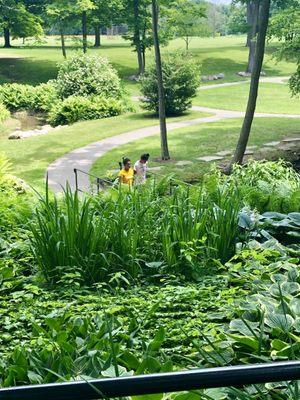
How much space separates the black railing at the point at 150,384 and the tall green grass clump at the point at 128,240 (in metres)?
2.86

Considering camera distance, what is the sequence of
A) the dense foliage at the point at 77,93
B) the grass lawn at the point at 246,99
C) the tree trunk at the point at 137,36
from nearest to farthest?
the dense foliage at the point at 77,93
the grass lawn at the point at 246,99
the tree trunk at the point at 137,36

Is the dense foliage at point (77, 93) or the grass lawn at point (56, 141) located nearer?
the grass lawn at point (56, 141)

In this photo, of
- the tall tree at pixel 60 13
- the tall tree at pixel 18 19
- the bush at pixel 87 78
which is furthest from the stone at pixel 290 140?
the tall tree at pixel 18 19

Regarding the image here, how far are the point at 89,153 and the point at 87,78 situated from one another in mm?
9659

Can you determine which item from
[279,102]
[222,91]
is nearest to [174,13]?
[222,91]

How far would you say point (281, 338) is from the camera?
9.10ft

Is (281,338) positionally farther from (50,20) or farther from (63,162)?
(50,20)

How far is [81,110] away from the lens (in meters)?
22.8

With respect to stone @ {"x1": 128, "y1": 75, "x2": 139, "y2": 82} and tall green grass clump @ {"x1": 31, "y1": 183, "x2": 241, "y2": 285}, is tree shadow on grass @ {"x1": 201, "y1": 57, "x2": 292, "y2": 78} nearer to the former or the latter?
stone @ {"x1": 128, "y1": 75, "x2": 139, "y2": 82}

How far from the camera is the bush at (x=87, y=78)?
2502 centimetres

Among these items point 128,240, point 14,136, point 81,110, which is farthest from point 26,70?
point 128,240

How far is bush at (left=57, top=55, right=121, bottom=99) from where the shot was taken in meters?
25.0

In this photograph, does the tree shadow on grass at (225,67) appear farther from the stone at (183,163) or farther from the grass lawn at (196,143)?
the stone at (183,163)

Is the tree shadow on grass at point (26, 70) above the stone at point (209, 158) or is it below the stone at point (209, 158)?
above
